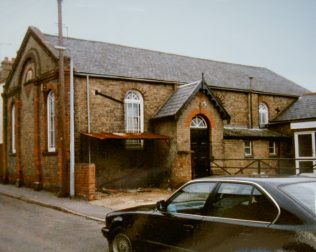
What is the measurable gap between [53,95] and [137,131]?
4378 millimetres

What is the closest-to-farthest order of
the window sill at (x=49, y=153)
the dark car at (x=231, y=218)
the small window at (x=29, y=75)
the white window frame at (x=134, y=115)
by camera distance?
the dark car at (x=231, y=218) → the window sill at (x=49, y=153) → the white window frame at (x=134, y=115) → the small window at (x=29, y=75)

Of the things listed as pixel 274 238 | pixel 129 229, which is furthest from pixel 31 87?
pixel 274 238

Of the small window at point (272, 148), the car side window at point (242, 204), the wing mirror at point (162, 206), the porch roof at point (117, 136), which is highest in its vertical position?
the porch roof at point (117, 136)

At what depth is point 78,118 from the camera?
16891 mm

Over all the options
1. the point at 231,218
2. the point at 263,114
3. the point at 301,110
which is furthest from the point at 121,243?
the point at 263,114

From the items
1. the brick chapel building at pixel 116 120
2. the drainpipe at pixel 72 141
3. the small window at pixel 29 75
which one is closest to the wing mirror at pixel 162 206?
the brick chapel building at pixel 116 120

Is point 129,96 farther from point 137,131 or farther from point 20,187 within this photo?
point 20,187

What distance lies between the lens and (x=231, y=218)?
487cm

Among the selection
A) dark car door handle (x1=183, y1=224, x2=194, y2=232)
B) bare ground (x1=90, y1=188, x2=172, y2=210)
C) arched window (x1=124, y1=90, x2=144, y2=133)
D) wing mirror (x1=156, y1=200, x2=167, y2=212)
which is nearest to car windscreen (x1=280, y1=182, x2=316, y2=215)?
dark car door handle (x1=183, y1=224, x2=194, y2=232)

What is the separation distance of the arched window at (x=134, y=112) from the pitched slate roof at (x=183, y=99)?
795 mm

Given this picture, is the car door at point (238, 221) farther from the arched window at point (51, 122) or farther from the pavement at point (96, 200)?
the arched window at point (51, 122)

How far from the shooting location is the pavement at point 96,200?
12.2 metres

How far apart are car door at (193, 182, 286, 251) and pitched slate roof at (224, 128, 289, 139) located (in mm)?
15652

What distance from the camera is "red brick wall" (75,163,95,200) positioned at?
1446 cm
